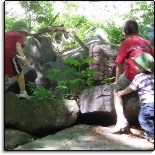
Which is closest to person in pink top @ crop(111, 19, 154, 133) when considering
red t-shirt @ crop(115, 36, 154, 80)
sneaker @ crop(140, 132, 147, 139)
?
red t-shirt @ crop(115, 36, 154, 80)

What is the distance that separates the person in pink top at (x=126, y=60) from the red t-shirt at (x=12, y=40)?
98 cm

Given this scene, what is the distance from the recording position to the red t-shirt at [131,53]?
2973mm

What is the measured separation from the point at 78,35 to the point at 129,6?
1.94 ft

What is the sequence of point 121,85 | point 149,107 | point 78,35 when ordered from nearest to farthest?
point 149,107 → point 121,85 → point 78,35

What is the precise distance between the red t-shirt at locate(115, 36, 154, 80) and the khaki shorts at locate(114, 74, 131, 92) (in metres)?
0.04

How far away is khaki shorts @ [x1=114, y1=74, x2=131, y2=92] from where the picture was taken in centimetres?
305

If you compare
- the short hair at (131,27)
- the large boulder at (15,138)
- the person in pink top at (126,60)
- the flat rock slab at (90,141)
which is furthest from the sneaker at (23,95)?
the short hair at (131,27)

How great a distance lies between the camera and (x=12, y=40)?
3.10 metres

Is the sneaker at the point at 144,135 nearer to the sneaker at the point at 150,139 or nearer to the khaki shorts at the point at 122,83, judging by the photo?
the sneaker at the point at 150,139

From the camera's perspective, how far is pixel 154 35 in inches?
119

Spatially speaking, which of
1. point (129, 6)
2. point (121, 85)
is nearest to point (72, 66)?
point (121, 85)

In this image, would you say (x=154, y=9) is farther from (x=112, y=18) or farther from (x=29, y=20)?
(x=29, y=20)

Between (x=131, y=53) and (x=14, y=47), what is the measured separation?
113cm

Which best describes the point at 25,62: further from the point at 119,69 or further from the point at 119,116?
the point at 119,116
